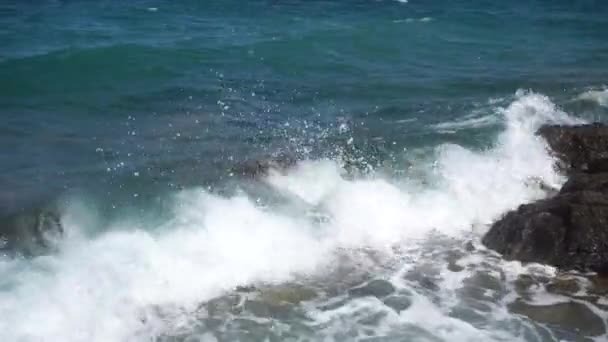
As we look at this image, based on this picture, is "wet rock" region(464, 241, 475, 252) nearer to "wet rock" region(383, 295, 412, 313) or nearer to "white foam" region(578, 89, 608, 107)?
"wet rock" region(383, 295, 412, 313)

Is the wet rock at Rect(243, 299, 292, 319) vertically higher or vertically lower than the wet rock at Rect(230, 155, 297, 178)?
lower

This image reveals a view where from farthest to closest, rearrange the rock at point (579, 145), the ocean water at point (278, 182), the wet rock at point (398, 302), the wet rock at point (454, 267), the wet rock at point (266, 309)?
the rock at point (579, 145) < the wet rock at point (454, 267) < the wet rock at point (398, 302) < the ocean water at point (278, 182) < the wet rock at point (266, 309)

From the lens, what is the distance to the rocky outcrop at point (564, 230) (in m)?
11.9

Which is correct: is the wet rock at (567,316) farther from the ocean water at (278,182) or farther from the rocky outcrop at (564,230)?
the rocky outcrop at (564,230)

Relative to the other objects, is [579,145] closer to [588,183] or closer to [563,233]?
[588,183]

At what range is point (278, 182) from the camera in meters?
15.6

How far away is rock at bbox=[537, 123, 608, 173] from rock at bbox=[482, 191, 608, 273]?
3.17 metres

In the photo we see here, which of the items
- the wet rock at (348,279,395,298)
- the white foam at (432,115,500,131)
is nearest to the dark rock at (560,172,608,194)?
the wet rock at (348,279,395,298)

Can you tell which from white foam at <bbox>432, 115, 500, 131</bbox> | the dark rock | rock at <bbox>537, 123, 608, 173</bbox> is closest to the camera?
the dark rock

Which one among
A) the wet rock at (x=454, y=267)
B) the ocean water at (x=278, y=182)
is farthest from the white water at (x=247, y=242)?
the wet rock at (x=454, y=267)

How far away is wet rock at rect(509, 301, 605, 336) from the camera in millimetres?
10617

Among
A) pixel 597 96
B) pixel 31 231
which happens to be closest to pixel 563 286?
pixel 31 231

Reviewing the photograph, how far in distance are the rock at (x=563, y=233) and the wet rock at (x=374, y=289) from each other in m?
2.38

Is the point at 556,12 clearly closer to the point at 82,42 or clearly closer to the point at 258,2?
the point at 258,2
